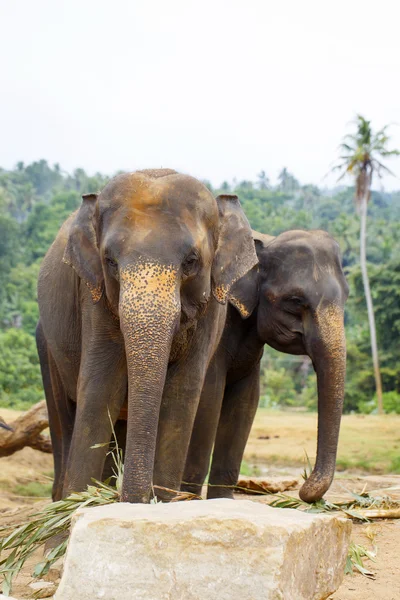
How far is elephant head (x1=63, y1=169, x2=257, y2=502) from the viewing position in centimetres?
397

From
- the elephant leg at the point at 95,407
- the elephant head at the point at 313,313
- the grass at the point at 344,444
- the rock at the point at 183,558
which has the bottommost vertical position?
the grass at the point at 344,444

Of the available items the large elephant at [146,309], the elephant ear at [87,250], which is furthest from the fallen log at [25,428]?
the elephant ear at [87,250]

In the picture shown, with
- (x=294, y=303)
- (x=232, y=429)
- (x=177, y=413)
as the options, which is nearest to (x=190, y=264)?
(x=177, y=413)

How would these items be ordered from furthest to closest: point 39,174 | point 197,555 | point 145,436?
point 39,174, point 145,436, point 197,555

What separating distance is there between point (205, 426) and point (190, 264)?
2.05 m

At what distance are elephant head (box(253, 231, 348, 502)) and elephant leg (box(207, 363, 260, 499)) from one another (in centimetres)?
58

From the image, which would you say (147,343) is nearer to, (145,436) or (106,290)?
(145,436)

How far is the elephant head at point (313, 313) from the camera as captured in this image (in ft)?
19.3

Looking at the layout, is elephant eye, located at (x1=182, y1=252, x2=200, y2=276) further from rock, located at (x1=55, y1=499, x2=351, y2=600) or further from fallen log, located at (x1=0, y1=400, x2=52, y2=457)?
fallen log, located at (x1=0, y1=400, x2=52, y2=457)

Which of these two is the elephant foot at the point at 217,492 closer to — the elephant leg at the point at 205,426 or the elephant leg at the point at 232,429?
the elephant leg at the point at 232,429

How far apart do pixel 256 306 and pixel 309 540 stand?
3407mm

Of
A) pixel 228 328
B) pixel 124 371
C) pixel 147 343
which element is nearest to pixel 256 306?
pixel 228 328

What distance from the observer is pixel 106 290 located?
456 centimetres

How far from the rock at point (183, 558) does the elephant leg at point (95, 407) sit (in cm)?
160
